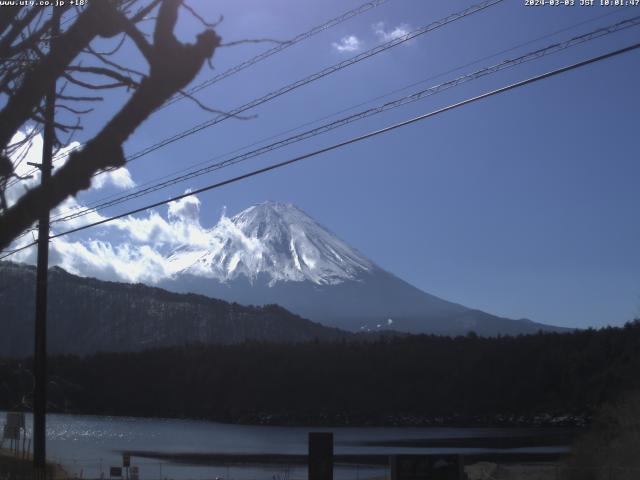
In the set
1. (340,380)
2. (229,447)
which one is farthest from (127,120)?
(340,380)

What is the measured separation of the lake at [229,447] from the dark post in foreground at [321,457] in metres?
15.9

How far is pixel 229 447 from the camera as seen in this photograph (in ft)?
232

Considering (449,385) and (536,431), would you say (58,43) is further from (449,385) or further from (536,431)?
(449,385)

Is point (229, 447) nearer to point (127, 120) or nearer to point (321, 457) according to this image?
point (321, 457)

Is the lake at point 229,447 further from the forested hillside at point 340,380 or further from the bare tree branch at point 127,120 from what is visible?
the bare tree branch at point 127,120

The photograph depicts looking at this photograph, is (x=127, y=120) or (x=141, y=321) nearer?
(x=127, y=120)

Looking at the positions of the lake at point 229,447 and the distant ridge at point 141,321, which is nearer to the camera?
the lake at point 229,447

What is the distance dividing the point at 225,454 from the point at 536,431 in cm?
4383

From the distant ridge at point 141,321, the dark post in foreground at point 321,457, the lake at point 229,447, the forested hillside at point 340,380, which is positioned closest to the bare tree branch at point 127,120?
the dark post in foreground at point 321,457

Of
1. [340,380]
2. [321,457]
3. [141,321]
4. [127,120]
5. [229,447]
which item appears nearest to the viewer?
[127,120]

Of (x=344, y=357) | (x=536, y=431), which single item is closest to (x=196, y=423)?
(x=344, y=357)

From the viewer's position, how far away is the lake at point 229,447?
44375mm

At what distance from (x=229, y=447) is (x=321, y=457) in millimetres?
55885

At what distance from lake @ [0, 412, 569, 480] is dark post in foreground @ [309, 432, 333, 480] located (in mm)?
15914
